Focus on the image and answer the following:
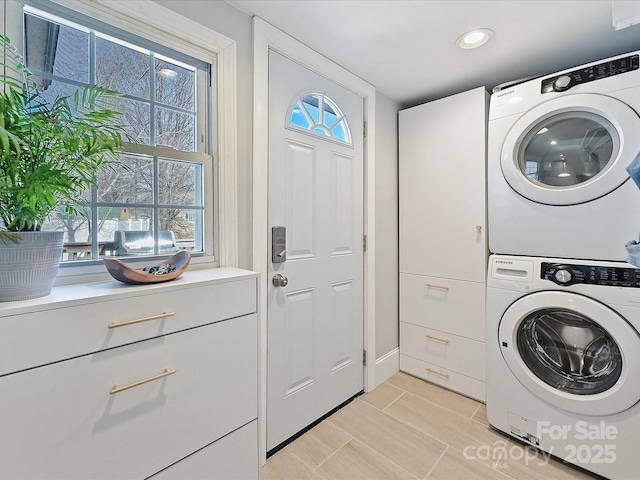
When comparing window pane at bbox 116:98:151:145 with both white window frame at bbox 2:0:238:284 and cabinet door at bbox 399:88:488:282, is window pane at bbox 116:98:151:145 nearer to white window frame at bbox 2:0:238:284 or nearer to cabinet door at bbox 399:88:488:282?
white window frame at bbox 2:0:238:284

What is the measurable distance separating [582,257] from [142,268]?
2.05m

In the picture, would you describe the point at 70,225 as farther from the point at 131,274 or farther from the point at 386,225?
the point at 386,225

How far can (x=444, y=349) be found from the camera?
2.18 meters

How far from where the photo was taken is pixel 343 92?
6.36 ft

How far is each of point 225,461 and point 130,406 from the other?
1.51 ft

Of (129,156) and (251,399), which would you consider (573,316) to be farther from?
(129,156)

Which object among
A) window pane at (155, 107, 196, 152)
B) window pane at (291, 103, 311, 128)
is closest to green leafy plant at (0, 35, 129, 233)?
window pane at (155, 107, 196, 152)

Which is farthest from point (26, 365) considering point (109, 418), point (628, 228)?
point (628, 228)

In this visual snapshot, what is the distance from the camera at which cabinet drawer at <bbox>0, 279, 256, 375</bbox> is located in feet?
2.40

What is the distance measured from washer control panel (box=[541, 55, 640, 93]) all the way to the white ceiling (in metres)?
0.23

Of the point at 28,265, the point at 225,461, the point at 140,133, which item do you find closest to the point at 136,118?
the point at 140,133

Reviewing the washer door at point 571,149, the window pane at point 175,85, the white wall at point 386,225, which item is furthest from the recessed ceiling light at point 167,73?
the washer door at point 571,149

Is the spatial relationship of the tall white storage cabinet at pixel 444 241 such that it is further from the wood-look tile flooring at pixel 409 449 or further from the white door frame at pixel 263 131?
the white door frame at pixel 263 131


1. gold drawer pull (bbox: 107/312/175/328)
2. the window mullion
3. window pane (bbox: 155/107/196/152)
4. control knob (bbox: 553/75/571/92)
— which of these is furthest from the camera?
control knob (bbox: 553/75/571/92)
